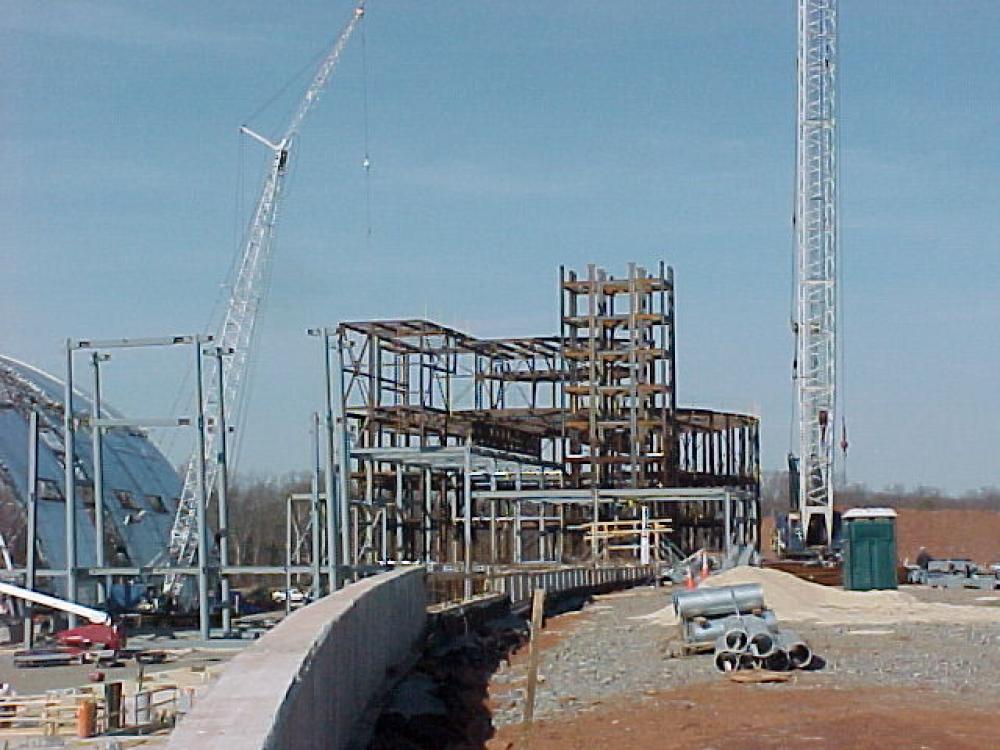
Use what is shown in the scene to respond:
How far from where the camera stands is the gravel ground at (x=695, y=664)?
19.1 metres

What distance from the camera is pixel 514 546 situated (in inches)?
2362

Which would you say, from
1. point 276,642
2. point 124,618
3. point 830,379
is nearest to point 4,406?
point 124,618

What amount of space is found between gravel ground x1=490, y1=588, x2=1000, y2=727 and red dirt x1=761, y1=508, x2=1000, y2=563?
2728 inches

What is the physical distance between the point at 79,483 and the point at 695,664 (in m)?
38.6

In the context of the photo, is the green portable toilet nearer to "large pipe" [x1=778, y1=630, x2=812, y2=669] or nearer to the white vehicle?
the white vehicle

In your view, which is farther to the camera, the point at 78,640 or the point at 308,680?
the point at 78,640

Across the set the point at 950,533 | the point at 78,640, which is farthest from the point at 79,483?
the point at 950,533

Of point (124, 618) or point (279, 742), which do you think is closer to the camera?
point (279, 742)

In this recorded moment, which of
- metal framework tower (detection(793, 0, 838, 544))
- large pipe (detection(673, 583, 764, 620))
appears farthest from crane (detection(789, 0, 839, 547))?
large pipe (detection(673, 583, 764, 620))

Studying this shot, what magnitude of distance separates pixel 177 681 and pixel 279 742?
71.2ft

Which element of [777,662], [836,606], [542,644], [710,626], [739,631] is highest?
[739,631]

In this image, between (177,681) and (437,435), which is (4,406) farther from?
(177,681)

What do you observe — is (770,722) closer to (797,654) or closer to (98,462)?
(797,654)

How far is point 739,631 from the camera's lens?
843 inches
